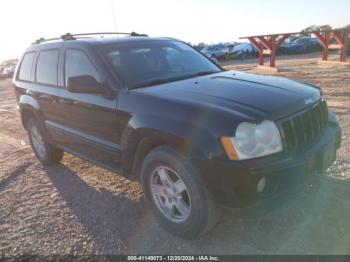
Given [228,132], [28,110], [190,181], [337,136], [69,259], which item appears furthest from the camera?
[28,110]

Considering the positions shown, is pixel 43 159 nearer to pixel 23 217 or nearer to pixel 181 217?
pixel 23 217

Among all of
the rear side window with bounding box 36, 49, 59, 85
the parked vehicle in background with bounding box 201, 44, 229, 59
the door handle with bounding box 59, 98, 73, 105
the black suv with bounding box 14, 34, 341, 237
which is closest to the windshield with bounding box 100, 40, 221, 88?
the black suv with bounding box 14, 34, 341, 237

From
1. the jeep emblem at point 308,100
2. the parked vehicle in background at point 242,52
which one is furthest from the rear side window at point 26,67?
the parked vehicle in background at point 242,52

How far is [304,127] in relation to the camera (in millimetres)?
3209

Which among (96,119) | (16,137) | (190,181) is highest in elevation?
(96,119)

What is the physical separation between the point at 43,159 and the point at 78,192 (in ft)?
4.83

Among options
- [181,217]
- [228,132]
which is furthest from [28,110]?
[228,132]

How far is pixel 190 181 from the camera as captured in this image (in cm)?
304

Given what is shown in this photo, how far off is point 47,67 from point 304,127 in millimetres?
3541

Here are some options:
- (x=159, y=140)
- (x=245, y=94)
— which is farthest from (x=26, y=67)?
(x=245, y=94)

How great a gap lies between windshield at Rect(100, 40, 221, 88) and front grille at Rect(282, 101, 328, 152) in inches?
55.0

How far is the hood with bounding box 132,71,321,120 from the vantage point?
3.02 metres

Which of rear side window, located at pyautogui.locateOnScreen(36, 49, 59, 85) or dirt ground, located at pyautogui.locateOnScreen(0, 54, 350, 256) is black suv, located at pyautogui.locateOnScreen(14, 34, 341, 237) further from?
dirt ground, located at pyautogui.locateOnScreen(0, 54, 350, 256)

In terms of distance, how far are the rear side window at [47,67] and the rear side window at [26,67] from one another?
1.11 feet
